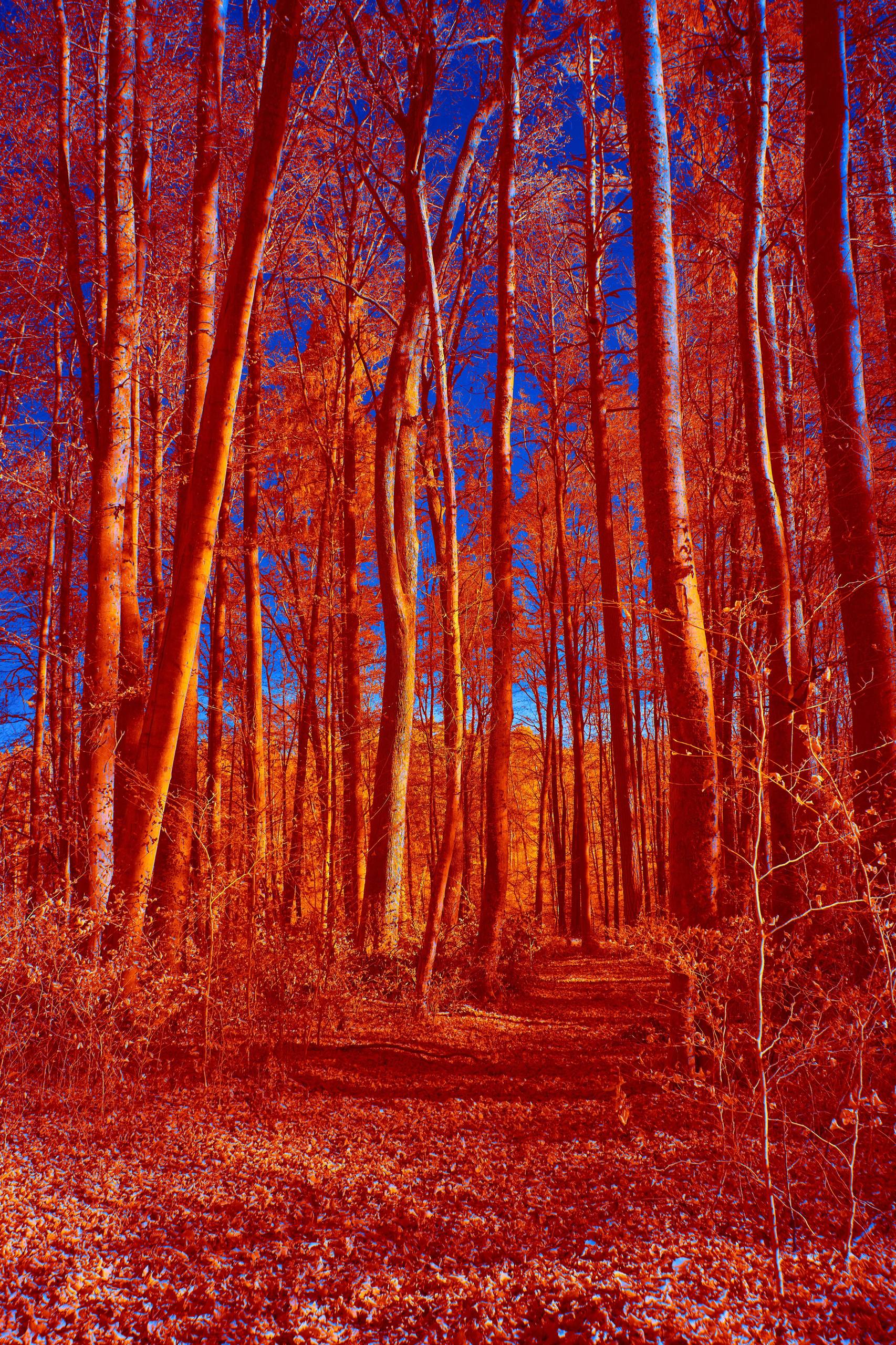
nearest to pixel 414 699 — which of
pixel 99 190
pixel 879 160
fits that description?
pixel 99 190

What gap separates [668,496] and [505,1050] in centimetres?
438

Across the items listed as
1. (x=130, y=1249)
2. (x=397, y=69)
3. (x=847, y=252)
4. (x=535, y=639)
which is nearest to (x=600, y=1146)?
(x=130, y=1249)

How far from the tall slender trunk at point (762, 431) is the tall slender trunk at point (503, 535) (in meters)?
2.80

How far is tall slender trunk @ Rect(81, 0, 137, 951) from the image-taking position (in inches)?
240

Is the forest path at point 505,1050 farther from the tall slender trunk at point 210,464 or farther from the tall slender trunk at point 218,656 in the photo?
the tall slender trunk at point 218,656

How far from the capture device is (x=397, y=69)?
7.64 m

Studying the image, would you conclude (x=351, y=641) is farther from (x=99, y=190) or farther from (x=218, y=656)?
(x=99, y=190)

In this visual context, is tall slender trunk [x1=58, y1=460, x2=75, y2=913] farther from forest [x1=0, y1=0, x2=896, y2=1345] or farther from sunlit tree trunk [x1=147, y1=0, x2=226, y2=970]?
sunlit tree trunk [x1=147, y1=0, x2=226, y2=970]

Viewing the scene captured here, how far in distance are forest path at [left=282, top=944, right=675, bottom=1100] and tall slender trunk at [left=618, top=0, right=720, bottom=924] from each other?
1.02 metres

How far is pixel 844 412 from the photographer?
6570mm

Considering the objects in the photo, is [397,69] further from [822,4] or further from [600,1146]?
[600,1146]

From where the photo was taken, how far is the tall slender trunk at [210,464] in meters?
5.19

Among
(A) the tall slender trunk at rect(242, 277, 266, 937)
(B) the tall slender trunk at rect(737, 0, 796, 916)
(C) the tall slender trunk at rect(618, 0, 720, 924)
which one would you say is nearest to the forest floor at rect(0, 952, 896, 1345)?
(C) the tall slender trunk at rect(618, 0, 720, 924)

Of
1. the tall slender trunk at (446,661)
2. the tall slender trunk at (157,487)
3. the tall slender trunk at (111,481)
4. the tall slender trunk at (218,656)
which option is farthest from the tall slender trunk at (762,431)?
the tall slender trunk at (218,656)
